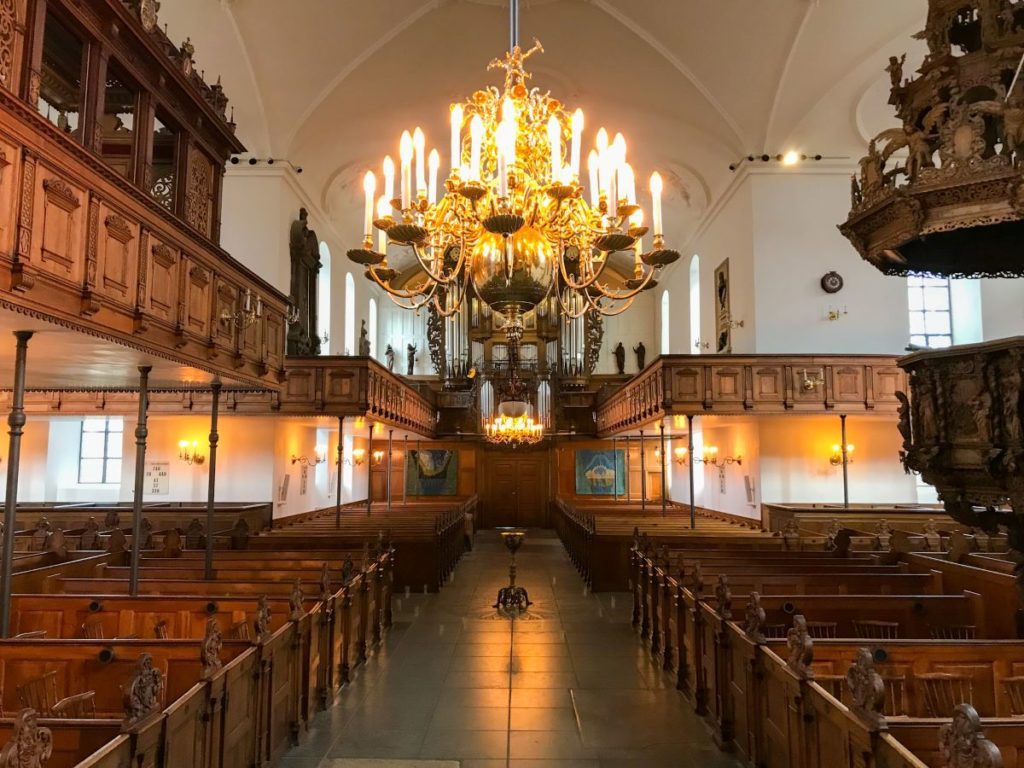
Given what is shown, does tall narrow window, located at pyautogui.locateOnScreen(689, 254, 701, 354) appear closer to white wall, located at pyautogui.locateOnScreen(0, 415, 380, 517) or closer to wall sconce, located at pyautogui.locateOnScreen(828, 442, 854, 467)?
wall sconce, located at pyautogui.locateOnScreen(828, 442, 854, 467)

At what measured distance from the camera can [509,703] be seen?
7227 mm

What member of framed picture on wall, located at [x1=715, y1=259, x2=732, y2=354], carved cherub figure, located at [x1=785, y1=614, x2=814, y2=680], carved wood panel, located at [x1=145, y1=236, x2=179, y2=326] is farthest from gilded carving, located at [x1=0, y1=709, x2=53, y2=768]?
framed picture on wall, located at [x1=715, y1=259, x2=732, y2=354]

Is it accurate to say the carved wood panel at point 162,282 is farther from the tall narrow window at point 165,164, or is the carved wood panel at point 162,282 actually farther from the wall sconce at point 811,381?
the wall sconce at point 811,381

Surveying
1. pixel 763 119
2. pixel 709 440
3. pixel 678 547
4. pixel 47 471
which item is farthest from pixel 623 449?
pixel 47 471

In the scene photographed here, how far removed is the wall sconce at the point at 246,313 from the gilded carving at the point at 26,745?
514 centimetres

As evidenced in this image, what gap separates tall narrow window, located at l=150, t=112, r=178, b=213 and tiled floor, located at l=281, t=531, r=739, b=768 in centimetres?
550

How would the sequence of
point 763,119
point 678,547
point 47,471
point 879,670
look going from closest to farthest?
point 879,670 → point 678,547 → point 763,119 → point 47,471

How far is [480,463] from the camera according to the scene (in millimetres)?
27625

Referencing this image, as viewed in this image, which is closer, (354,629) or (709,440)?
(354,629)

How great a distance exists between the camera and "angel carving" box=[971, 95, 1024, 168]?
17.1 feet

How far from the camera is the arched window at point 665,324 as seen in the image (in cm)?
2594

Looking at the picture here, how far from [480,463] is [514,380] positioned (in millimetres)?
4153

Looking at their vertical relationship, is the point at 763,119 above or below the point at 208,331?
above

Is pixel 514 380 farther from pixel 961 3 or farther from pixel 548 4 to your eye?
pixel 961 3
